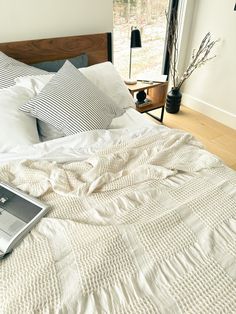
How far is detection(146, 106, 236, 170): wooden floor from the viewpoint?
7.78 ft

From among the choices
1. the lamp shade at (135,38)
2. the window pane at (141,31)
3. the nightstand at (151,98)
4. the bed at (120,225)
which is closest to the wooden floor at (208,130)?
the nightstand at (151,98)

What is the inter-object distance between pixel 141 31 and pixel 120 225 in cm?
242

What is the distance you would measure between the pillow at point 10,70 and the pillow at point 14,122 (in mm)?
153

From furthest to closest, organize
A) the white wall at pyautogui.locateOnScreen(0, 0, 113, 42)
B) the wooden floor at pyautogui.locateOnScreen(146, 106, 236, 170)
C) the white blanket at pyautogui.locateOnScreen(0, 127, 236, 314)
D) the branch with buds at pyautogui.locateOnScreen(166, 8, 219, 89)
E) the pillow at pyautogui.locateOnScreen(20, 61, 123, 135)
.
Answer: the branch with buds at pyautogui.locateOnScreen(166, 8, 219, 89), the wooden floor at pyautogui.locateOnScreen(146, 106, 236, 170), the white wall at pyautogui.locateOnScreen(0, 0, 113, 42), the pillow at pyautogui.locateOnScreen(20, 61, 123, 135), the white blanket at pyautogui.locateOnScreen(0, 127, 236, 314)

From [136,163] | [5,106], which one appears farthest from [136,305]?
[5,106]

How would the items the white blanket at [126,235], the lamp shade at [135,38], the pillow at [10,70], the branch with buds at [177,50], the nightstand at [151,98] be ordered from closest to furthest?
the white blanket at [126,235], the pillow at [10,70], the lamp shade at [135,38], the nightstand at [151,98], the branch with buds at [177,50]

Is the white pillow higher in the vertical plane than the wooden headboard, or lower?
lower

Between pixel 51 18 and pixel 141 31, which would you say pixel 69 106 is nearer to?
pixel 51 18

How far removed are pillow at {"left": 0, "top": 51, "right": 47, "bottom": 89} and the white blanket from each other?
684mm

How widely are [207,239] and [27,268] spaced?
60cm

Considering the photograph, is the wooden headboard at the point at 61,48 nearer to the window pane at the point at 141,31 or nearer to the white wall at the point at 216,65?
the window pane at the point at 141,31

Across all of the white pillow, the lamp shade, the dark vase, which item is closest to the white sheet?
the white pillow

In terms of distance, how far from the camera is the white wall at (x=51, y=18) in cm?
177

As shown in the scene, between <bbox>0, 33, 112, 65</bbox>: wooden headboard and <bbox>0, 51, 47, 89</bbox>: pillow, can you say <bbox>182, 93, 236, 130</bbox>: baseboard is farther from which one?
<bbox>0, 51, 47, 89</bbox>: pillow
